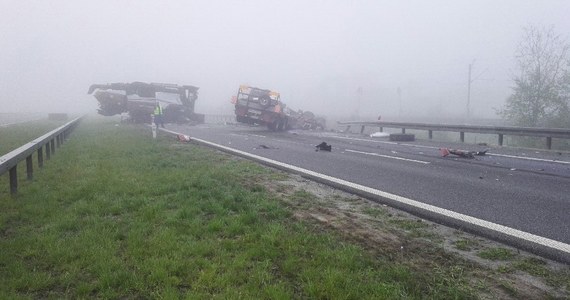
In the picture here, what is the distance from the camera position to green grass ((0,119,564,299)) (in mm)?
3156

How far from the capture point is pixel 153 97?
99.0 ft

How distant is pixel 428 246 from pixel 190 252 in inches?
87.7

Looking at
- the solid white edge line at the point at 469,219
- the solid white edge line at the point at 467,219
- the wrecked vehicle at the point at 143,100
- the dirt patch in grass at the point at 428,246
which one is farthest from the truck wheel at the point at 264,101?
the dirt patch in grass at the point at 428,246

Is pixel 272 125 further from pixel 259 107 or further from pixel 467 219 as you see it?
pixel 467 219

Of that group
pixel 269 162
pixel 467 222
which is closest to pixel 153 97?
pixel 269 162

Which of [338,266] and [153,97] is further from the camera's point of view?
[153,97]

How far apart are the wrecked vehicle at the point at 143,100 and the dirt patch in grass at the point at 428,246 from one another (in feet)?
82.0

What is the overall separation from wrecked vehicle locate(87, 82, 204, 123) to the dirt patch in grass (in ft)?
→ 82.0

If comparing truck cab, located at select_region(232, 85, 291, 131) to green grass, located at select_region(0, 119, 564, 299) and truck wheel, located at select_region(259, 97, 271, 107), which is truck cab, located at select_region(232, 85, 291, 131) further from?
green grass, located at select_region(0, 119, 564, 299)

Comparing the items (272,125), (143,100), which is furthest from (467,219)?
(143,100)

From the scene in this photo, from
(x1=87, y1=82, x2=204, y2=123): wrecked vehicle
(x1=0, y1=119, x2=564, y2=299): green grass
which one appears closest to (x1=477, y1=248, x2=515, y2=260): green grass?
(x1=0, y1=119, x2=564, y2=299): green grass

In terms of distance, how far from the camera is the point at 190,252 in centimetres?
384

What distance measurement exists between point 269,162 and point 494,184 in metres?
4.72

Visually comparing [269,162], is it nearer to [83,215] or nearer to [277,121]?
[83,215]
